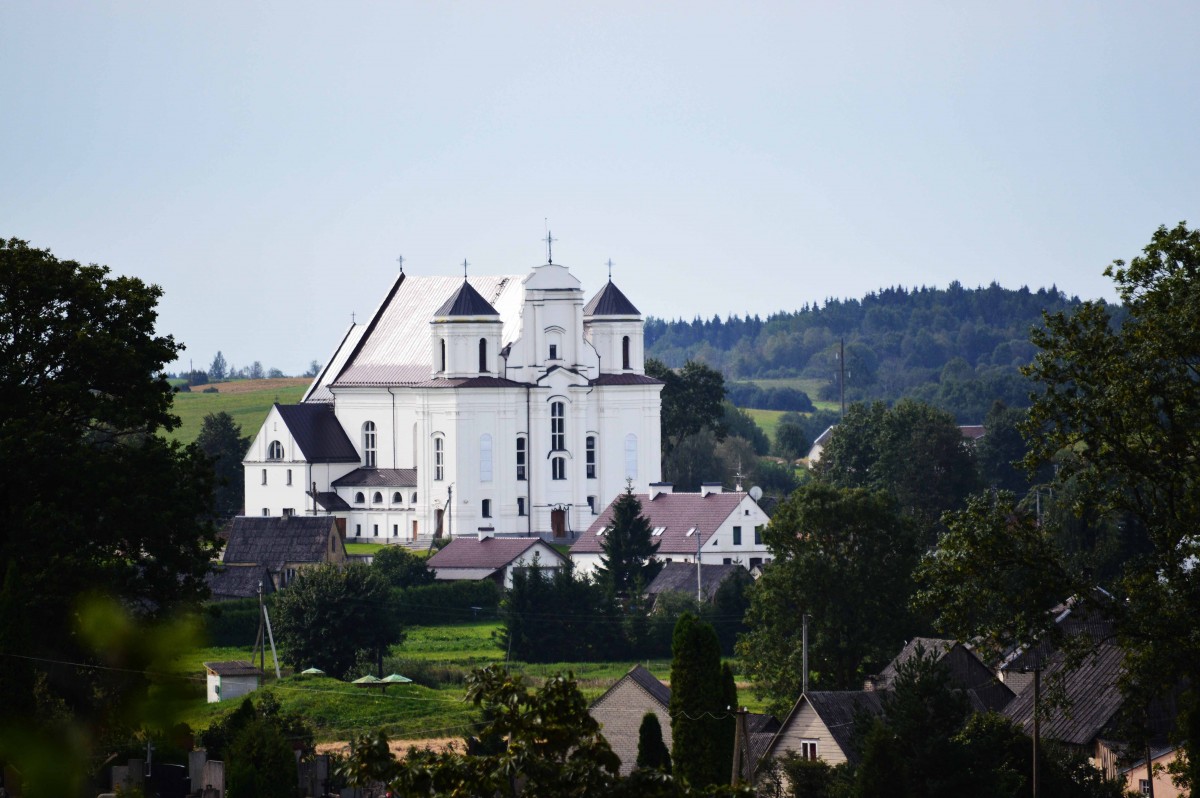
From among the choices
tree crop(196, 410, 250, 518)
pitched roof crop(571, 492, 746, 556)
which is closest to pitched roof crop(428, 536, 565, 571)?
pitched roof crop(571, 492, 746, 556)

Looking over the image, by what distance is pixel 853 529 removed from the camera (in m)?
48.6

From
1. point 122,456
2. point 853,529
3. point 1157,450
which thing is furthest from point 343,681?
point 1157,450

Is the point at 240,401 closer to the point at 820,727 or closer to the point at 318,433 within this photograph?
the point at 318,433

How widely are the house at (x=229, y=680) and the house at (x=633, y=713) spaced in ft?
28.5

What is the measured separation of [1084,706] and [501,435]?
150ft

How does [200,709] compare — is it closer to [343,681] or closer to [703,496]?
[343,681]

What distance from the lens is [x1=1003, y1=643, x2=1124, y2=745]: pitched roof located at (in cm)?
3825

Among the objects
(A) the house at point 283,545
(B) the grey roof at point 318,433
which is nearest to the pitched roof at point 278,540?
(A) the house at point 283,545

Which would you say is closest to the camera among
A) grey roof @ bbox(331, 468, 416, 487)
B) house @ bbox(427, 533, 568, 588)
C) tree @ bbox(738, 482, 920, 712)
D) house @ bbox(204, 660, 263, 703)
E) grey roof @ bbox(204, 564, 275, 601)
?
tree @ bbox(738, 482, 920, 712)

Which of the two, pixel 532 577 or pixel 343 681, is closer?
pixel 343 681

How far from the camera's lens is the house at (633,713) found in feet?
134

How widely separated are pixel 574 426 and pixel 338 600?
30.5m

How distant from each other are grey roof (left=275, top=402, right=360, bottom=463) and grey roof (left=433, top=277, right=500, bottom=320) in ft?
22.5

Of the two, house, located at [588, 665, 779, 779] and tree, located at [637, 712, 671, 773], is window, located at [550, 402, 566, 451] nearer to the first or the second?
house, located at [588, 665, 779, 779]
